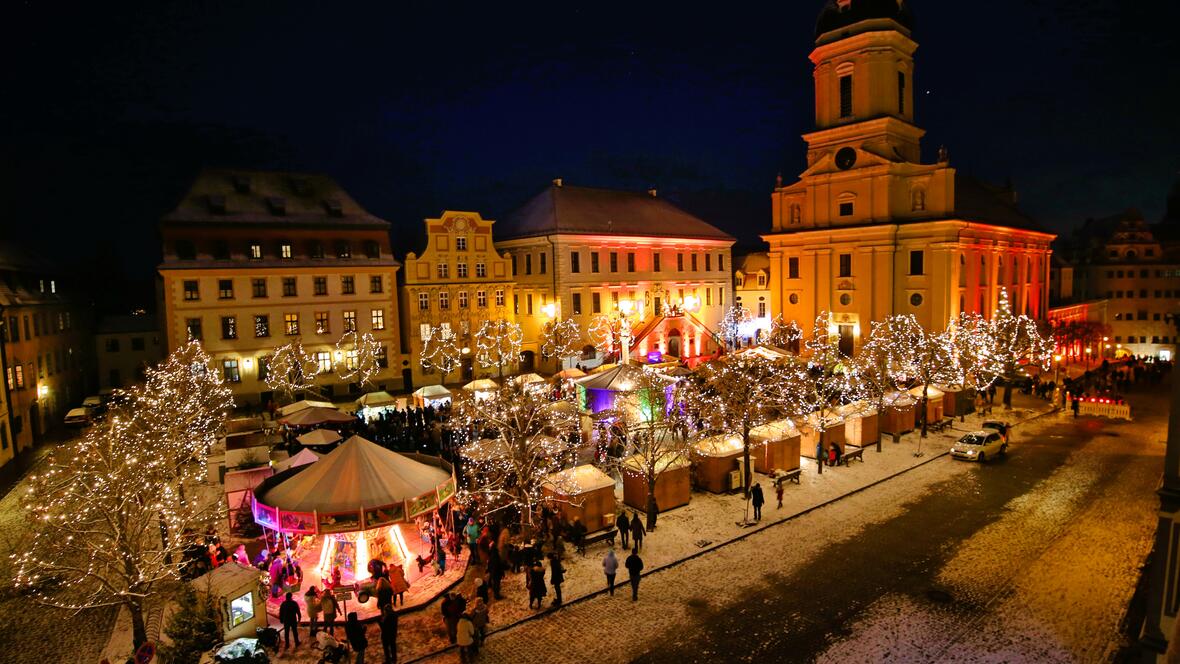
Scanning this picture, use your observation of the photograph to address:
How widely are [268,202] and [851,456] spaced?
34339mm

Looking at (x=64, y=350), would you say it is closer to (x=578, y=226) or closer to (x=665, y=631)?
(x=578, y=226)

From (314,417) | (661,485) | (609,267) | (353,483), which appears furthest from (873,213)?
(353,483)

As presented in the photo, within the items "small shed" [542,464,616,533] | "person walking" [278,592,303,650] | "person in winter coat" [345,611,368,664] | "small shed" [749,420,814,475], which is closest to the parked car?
"person walking" [278,592,303,650]

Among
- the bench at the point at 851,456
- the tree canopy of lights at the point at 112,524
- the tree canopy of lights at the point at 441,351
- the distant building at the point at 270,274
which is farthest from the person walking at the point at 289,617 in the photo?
the tree canopy of lights at the point at 441,351

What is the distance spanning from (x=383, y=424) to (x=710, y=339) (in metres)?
27.8

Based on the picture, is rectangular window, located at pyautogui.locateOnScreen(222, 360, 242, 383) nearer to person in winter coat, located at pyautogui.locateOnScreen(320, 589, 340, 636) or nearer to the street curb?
person in winter coat, located at pyautogui.locateOnScreen(320, 589, 340, 636)

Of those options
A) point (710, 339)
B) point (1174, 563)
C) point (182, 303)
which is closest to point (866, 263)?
point (710, 339)

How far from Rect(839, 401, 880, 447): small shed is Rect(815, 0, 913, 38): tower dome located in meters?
30.2

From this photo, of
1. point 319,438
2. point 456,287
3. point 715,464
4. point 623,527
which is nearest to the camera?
point 623,527

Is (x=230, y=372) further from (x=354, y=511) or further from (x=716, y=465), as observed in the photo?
(x=716, y=465)

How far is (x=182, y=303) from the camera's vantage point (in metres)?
34.1

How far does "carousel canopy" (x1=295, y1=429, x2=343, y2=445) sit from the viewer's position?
22837mm

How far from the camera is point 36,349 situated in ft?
104

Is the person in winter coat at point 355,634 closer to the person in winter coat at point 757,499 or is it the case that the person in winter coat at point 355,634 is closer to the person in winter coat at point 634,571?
the person in winter coat at point 634,571
